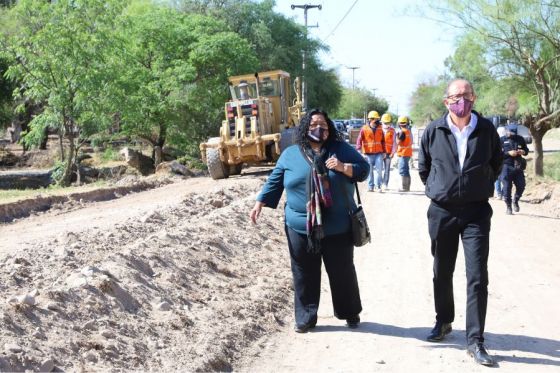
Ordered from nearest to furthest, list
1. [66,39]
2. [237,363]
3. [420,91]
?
[237,363]
[66,39]
[420,91]

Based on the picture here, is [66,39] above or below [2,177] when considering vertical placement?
above

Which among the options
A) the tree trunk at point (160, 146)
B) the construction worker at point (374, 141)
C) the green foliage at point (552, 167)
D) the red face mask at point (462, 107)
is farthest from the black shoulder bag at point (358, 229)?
the tree trunk at point (160, 146)

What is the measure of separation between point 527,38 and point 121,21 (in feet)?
38.6

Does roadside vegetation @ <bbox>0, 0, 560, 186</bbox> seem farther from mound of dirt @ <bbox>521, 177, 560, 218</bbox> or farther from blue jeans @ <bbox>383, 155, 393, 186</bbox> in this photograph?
blue jeans @ <bbox>383, 155, 393, 186</bbox>

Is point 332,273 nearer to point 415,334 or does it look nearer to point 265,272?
point 415,334

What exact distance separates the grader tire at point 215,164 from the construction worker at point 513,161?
29.8 feet

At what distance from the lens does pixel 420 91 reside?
10012 cm

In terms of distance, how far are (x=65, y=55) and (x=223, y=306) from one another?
13.6 m

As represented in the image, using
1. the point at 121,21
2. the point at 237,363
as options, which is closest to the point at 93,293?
the point at 237,363

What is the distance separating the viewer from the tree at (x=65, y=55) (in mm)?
18719

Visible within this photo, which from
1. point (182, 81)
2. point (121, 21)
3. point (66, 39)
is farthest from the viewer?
point (182, 81)

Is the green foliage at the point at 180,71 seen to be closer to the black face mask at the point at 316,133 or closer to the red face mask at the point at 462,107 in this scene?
the black face mask at the point at 316,133

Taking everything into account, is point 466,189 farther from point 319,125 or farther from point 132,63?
point 132,63

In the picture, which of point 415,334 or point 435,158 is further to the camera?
point 415,334
